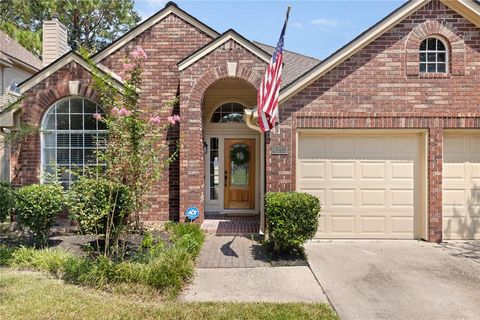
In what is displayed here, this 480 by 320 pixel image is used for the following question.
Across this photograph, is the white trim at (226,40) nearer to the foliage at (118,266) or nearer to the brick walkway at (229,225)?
the brick walkway at (229,225)

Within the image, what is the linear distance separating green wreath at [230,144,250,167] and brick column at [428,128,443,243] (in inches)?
208

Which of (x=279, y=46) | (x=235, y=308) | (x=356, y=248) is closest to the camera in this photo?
(x=235, y=308)

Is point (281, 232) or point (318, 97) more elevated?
point (318, 97)

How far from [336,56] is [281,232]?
13.9 ft

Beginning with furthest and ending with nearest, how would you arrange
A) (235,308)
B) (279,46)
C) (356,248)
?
(356,248) < (279,46) < (235,308)

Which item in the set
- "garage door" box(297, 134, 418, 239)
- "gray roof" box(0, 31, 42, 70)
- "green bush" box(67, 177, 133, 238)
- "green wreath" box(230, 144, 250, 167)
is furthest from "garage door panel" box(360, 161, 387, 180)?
"gray roof" box(0, 31, 42, 70)

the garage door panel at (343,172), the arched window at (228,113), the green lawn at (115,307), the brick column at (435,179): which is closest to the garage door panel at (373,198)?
the garage door panel at (343,172)

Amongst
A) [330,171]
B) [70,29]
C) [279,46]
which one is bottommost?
[330,171]

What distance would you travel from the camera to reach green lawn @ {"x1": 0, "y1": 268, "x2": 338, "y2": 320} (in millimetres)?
4504

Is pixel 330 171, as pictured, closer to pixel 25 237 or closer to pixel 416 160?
pixel 416 160

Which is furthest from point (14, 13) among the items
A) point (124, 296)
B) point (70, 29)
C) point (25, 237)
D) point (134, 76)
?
point (124, 296)

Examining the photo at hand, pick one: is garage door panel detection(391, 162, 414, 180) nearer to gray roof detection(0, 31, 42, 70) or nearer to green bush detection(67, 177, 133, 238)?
green bush detection(67, 177, 133, 238)

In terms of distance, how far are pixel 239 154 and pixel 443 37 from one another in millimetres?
6286

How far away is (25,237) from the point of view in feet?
26.3
